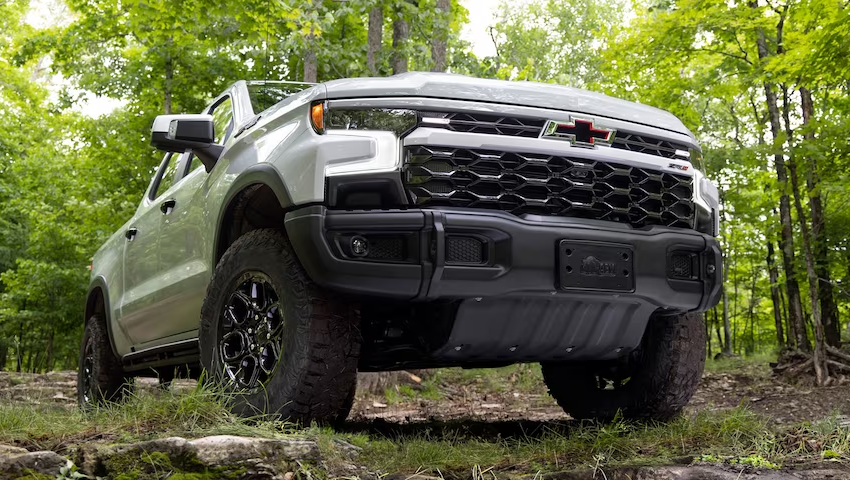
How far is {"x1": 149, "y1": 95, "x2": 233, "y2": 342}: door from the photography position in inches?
167

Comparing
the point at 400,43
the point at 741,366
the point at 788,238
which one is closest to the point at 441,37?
the point at 400,43

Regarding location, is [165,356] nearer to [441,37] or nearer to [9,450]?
[9,450]

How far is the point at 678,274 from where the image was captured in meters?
3.64

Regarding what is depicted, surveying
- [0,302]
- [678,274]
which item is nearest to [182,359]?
[678,274]

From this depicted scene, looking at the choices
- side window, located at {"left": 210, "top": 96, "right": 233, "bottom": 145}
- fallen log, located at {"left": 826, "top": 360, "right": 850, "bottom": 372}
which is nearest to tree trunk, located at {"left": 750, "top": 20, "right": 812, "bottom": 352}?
fallen log, located at {"left": 826, "top": 360, "right": 850, "bottom": 372}

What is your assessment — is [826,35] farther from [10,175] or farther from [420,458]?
[10,175]

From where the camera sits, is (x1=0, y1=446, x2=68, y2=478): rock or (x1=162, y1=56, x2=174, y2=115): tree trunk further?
(x1=162, y1=56, x2=174, y2=115): tree trunk

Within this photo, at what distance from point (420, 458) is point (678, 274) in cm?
144

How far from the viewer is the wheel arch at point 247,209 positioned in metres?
3.60

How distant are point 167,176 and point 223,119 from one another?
3.02ft

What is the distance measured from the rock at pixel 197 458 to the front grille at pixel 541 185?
113cm

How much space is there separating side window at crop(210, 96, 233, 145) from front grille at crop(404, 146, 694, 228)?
1706 mm

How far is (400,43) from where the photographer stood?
389 inches

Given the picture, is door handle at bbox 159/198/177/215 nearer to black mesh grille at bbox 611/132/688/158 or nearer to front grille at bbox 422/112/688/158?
front grille at bbox 422/112/688/158
